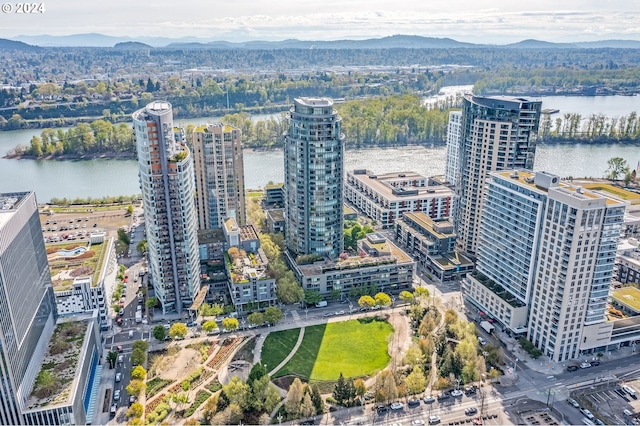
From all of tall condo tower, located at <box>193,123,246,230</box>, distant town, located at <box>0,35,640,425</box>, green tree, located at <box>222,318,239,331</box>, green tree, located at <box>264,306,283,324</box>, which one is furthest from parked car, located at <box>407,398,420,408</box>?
tall condo tower, located at <box>193,123,246,230</box>

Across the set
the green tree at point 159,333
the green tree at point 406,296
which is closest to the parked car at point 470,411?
the green tree at point 406,296

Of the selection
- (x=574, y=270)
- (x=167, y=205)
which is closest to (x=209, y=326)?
(x=167, y=205)

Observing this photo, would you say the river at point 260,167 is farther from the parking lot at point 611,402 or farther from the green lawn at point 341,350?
the parking lot at point 611,402

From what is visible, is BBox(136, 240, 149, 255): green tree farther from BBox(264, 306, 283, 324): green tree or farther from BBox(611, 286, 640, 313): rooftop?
BBox(611, 286, 640, 313): rooftop

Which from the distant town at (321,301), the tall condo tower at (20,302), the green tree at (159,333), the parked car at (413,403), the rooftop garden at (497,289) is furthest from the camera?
the rooftop garden at (497,289)

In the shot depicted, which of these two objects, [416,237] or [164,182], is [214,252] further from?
[416,237]

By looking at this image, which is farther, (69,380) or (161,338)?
(161,338)

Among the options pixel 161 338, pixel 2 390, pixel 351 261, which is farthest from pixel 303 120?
pixel 2 390
